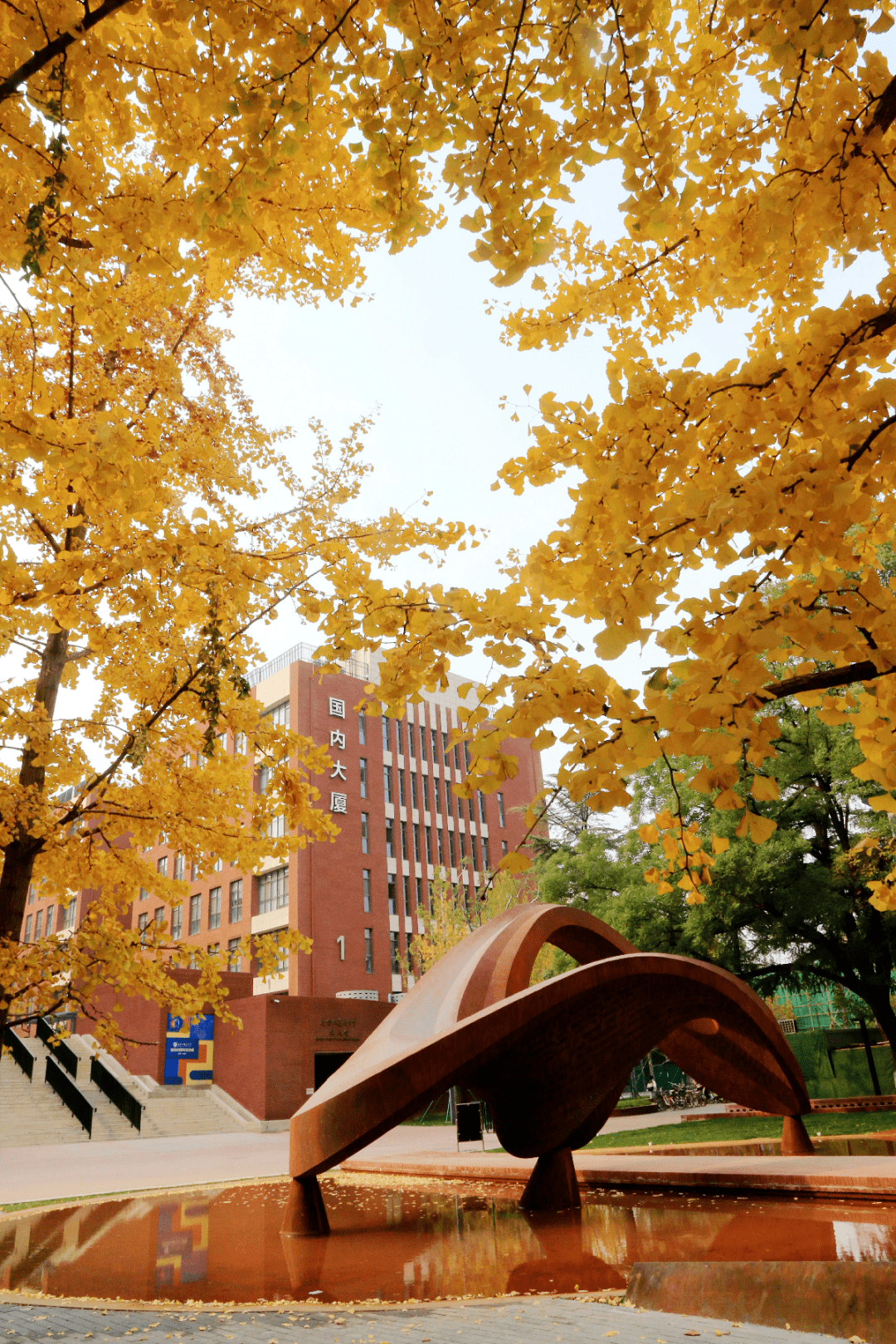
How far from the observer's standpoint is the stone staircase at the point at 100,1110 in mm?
21859

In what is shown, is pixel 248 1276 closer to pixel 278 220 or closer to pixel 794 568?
pixel 794 568

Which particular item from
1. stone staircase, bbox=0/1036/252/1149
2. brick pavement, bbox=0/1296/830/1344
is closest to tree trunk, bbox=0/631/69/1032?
brick pavement, bbox=0/1296/830/1344

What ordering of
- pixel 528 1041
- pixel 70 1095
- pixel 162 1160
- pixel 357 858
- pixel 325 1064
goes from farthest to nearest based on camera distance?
1. pixel 357 858
2. pixel 325 1064
3. pixel 70 1095
4. pixel 162 1160
5. pixel 528 1041

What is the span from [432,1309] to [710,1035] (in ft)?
16.3

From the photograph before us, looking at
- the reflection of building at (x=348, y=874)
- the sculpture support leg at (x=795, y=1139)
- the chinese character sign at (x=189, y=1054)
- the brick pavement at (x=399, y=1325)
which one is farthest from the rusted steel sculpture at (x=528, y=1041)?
the chinese character sign at (x=189, y=1054)

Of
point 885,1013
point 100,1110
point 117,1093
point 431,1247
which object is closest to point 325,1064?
point 117,1093

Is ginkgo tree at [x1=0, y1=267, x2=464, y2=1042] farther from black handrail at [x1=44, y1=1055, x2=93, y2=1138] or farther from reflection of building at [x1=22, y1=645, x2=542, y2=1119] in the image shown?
reflection of building at [x1=22, y1=645, x2=542, y2=1119]

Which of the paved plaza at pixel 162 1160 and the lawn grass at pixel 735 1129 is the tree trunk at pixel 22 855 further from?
the lawn grass at pixel 735 1129

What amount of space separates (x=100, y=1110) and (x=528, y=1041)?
22.1 meters

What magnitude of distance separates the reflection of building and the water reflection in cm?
2180

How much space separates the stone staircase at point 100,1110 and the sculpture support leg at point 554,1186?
16.6 m

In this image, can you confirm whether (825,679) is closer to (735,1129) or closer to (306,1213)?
(306,1213)

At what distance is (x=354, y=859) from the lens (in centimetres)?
3697

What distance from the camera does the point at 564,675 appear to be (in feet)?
8.08
